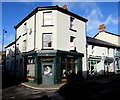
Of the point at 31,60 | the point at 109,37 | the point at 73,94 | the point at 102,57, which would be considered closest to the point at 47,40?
the point at 31,60

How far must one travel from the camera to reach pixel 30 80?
47.1 ft

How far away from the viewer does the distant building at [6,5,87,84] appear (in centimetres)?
1328

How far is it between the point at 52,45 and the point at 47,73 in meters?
3.17

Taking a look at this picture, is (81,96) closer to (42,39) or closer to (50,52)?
(50,52)

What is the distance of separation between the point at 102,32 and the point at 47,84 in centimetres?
2087

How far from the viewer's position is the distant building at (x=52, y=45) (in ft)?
43.6

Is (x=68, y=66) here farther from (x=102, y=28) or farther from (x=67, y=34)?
(x=102, y=28)

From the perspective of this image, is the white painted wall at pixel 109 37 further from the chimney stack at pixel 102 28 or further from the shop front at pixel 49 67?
the shop front at pixel 49 67

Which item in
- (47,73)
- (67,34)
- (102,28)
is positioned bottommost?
(47,73)

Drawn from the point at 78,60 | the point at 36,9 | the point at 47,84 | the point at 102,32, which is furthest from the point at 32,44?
the point at 102,32

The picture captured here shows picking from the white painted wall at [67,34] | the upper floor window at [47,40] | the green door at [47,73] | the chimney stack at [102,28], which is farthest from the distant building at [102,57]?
the green door at [47,73]

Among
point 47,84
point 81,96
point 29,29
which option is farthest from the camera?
point 29,29

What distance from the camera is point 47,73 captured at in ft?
44.0

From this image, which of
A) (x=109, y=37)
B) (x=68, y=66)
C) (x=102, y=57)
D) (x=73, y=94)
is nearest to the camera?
(x=73, y=94)
